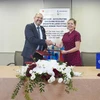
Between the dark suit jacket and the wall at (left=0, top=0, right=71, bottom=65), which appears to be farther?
the wall at (left=0, top=0, right=71, bottom=65)

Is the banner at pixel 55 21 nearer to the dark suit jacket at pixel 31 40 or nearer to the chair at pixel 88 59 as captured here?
the chair at pixel 88 59

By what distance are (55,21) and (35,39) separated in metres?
1.29

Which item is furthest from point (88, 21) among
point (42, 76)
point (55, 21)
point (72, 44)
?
point (42, 76)

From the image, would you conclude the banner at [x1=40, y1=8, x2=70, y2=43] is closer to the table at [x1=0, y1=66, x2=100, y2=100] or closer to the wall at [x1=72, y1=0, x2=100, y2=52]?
the wall at [x1=72, y1=0, x2=100, y2=52]

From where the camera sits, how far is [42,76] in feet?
5.95

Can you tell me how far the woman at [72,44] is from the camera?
3395 mm

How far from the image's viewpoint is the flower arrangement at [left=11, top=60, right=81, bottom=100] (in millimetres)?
1792

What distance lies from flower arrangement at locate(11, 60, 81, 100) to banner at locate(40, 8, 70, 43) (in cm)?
277

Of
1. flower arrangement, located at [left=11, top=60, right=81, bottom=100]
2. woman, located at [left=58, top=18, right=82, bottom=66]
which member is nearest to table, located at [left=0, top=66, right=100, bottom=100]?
flower arrangement, located at [left=11, top=60, right=81, bottom=100]

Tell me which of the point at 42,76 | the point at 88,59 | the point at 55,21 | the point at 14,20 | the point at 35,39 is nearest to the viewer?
the point at 42,76

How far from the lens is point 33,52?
11.7 ft

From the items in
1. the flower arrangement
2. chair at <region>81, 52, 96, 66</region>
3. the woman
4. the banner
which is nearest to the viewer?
the flower arrangement

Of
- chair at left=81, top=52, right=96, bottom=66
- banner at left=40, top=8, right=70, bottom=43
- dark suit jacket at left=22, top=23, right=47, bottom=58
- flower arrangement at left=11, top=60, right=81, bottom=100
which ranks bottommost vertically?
chair at left=81, top=52, right=96, bottom=66

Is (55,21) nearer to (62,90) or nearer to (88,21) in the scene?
(88,21)
